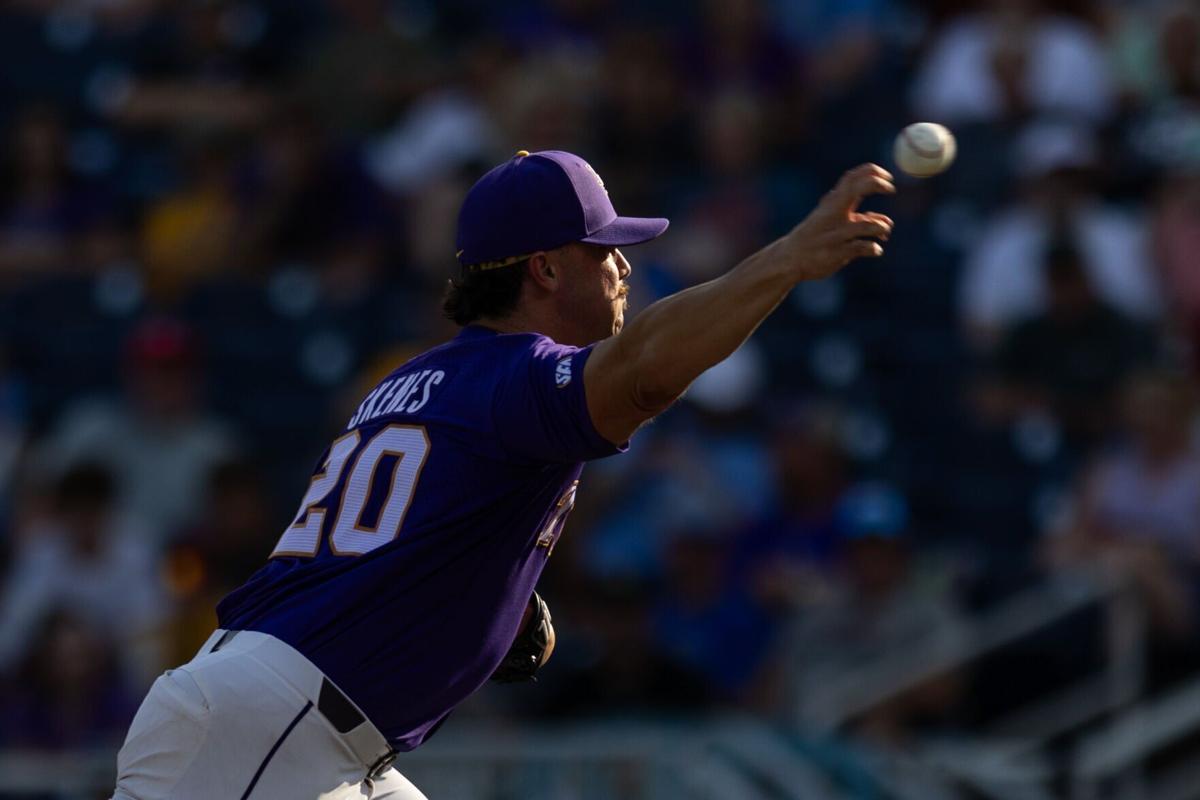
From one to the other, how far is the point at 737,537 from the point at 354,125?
434cm

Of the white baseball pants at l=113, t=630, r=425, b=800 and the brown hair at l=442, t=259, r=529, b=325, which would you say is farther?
the brown hair at l=442, t=259, r=529, b=325

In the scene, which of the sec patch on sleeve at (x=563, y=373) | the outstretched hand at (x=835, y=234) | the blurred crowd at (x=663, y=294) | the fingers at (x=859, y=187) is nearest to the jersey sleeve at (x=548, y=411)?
the sec patch on sleeve at (x=563, y=373)

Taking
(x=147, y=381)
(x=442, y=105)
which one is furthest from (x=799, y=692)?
(x=442, y=105)

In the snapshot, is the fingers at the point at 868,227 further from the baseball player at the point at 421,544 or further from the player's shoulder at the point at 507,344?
the player's shoulder at the point at 507,344

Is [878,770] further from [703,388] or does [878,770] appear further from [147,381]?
[147,381]

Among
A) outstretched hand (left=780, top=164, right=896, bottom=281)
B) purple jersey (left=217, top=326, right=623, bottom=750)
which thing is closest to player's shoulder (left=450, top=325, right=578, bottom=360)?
purple jersey (left=217, top=326, right=623, bottom=750)

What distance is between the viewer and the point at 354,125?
40.8ft

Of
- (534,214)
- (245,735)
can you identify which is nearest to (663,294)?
(534,214)

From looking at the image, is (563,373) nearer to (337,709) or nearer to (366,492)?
(366,492)

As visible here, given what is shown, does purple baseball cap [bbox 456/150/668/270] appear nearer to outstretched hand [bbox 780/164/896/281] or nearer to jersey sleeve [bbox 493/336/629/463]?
jersey sleeve [bbox 493/336/629/463]

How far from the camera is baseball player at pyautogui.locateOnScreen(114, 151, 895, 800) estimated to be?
14.4 ft

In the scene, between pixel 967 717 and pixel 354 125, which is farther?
pixel 354 125

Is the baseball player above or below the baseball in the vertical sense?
below

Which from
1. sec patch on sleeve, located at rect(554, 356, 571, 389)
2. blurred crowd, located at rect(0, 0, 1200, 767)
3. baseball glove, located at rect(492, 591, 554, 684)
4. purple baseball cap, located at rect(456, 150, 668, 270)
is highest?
Answer: purple baseball cap, located at rect(456, 150, 668, 270)
